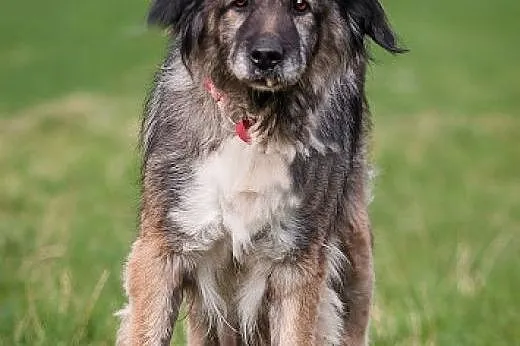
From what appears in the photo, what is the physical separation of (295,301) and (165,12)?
1.42m

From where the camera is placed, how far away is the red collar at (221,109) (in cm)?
578

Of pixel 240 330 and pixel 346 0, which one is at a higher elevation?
pixel 346 0

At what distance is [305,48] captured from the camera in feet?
18.6

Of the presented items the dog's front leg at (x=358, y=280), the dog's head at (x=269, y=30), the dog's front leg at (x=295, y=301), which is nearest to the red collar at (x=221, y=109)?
the dog's head at (x=269, y=30)

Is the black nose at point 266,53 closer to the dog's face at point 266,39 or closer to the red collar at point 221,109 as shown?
the dog's face at point 266,39

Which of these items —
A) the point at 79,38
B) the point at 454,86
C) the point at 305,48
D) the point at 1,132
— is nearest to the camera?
the point at 305,48

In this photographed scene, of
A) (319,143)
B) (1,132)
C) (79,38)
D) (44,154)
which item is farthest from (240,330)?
(79,38)

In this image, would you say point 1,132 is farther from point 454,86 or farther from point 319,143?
point 319,143

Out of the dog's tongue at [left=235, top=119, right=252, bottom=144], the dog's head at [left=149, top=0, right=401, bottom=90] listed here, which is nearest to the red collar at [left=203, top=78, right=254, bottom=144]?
the dog's tongue at [left=235, top=119, right=252, bottom=144]

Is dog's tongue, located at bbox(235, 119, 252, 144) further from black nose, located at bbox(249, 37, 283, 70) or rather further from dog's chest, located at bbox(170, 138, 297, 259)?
black nose, located at bbox(249, 37, 283, 70)

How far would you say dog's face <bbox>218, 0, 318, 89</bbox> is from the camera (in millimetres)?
5438

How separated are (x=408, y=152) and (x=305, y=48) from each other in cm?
1265

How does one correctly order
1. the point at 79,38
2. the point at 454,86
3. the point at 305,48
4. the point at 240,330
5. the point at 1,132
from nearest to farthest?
the point at 305,48 → the point at 240,330 → the point at 1,132 → the point at 454,86 → the point at 79,38

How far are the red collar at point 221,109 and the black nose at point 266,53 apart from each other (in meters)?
0.40
